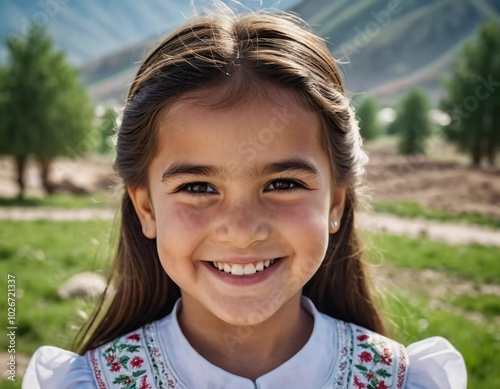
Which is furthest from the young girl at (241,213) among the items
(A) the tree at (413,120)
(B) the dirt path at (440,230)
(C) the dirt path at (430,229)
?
(A) the tree at (413,120)

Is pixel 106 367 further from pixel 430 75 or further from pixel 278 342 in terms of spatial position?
pixel 430 75

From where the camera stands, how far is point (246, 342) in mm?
1865

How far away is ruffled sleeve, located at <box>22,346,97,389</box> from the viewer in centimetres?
175

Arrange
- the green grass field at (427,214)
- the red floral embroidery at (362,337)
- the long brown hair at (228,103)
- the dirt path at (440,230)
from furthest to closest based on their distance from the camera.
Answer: the green grass field at (427,214) → the dirt path at (440,230) → the red floral embroidery at (362,337) → the long brown hair at (228,103)

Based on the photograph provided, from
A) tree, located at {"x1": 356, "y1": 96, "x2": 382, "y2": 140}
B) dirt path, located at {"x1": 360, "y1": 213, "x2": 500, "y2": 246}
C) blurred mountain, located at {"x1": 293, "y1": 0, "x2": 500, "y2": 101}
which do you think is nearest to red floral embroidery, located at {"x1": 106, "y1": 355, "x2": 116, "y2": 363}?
dirt path, located at {"x1": 360, "y1": 213, "x2": 500, "y2": 246}

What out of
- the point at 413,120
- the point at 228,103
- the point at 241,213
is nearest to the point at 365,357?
the point at 241,213

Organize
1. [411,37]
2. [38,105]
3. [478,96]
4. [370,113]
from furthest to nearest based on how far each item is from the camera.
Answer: [411,37]
[370,113]
[478,96]
[38,105]

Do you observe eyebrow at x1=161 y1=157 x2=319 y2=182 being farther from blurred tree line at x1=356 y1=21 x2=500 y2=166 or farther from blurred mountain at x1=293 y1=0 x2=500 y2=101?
blurred mountain at x1=293 y1=0 x2=500 y2=101

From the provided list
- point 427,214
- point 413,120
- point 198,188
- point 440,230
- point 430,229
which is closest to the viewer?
point 198,188

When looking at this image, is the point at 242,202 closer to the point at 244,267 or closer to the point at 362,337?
the point at 244,267

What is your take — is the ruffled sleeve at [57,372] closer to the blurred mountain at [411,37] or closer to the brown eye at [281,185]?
the brown eye at [281,185]

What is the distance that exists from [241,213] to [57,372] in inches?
31.5

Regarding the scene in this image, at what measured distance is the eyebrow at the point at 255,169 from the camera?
162 centimetres

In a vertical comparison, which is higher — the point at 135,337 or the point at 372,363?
the point at 135,337
